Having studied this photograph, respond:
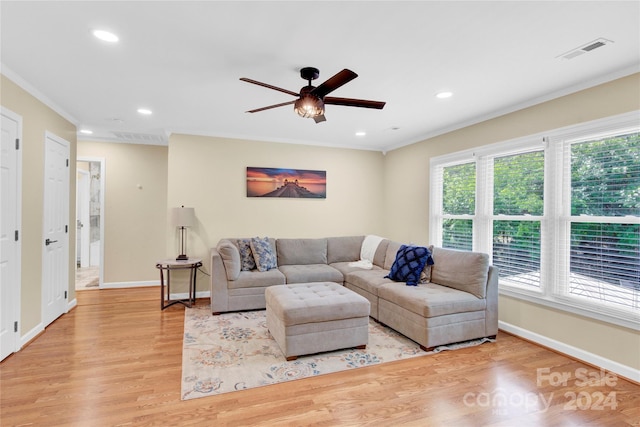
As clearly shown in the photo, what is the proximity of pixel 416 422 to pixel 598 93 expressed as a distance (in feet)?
10.4

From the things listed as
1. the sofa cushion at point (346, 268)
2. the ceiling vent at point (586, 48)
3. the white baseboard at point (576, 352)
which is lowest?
the white baseboard at point (576, 352)

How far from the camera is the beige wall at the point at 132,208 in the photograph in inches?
209

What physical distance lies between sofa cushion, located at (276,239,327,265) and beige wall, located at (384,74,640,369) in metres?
1.53

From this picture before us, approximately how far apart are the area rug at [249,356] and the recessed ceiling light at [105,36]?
258cm

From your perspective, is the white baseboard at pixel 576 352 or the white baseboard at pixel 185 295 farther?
the white baseboard at pixel 185 295

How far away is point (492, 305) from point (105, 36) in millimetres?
4125

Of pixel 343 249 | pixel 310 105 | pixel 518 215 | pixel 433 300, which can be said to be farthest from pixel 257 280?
pixel 518 215

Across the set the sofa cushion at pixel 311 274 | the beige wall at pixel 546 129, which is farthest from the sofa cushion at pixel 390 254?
the sofa cushion at pixel 311 274

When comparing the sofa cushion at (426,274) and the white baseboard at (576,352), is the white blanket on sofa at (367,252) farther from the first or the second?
the white baseboard at (576,352)

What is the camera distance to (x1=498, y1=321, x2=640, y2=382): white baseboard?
8.48 feet

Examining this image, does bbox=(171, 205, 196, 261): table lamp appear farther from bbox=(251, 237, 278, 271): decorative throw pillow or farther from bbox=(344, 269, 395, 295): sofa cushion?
bbox=(344, 269, 395, 295): sofa cushion

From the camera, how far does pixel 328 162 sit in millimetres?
5613

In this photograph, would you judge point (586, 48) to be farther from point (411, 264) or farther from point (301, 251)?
point (301, 251)

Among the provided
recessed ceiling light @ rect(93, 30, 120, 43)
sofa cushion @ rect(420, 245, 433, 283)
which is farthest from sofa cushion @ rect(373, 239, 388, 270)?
recessed ceiling light @ rect(93, 30, 120, 43)
